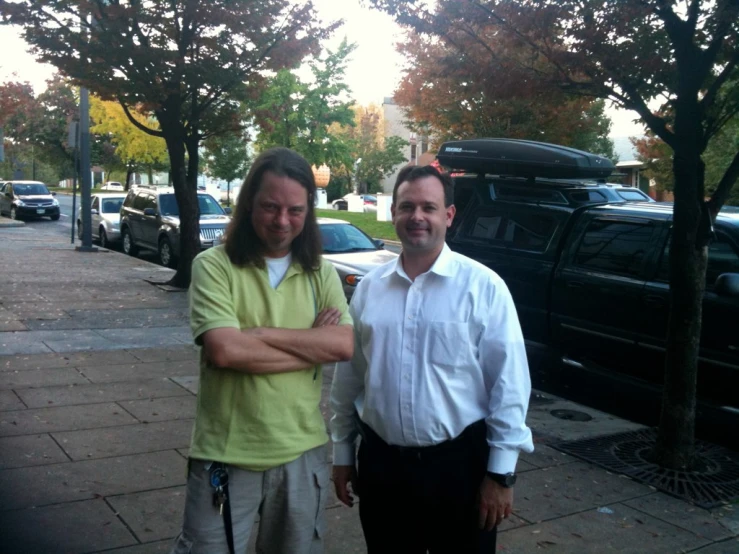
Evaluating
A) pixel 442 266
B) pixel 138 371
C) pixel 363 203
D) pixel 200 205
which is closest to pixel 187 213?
pixel 200 205

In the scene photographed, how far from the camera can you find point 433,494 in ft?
9.23

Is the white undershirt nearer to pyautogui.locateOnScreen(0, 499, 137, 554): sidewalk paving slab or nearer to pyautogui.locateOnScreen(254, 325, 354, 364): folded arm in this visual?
pyautogui.locateOnScreen(254, 325, 354, 364): folded arm

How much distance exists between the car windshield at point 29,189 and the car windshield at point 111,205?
50.3 feet

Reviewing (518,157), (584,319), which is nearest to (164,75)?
(518,157)

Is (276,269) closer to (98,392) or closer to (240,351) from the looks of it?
(240,351)

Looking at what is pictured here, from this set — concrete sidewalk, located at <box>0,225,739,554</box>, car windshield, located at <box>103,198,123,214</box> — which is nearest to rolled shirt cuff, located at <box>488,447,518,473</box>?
concrete sidewalk, located at <box>0,225,739,554</box>

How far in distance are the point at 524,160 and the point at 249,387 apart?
5.55 metres

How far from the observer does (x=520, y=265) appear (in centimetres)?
802

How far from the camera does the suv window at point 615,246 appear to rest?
23.6 feet

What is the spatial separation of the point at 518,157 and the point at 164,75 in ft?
26.0

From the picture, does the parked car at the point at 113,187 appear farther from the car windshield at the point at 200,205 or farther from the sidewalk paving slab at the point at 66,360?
the sidewalk paving slab at the point at 66,360

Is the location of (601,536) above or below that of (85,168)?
below

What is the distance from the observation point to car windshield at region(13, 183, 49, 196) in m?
37.8

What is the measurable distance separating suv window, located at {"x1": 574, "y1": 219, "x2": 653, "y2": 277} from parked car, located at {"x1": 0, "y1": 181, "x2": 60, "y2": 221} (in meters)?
34.0
